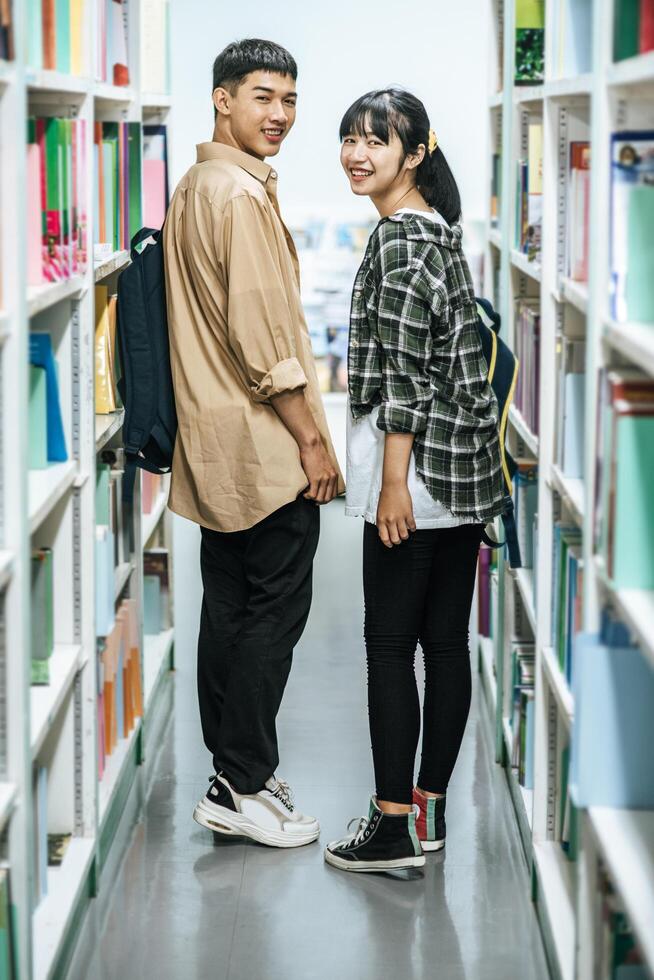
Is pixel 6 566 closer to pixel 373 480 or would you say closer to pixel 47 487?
pixel 47 487

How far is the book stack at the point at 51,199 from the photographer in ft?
7.35

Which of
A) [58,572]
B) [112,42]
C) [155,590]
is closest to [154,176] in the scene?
[112,42]

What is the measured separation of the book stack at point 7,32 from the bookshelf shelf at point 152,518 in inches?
75.1

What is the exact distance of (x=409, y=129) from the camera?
2662 millimetres

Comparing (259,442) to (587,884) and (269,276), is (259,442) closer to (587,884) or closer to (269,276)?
(269,276)

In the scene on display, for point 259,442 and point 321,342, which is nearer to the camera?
point 259,442

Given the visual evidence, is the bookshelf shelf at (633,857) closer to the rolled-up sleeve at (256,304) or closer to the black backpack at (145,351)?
the rolled-up sleeve at (256,304)

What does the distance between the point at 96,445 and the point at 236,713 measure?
2.17 feet

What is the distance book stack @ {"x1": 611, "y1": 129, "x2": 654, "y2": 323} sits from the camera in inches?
72.7

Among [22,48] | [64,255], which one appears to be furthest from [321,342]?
[22,48]

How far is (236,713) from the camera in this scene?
2.96 m

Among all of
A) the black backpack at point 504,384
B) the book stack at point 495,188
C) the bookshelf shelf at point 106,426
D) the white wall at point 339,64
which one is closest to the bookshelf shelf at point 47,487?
the bookshelf shelf at point 106,426

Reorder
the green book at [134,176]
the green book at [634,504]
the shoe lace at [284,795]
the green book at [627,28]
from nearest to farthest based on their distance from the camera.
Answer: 1. the green book at [634,504]
2. the green book at [627,28]
3. the shoe lace at [284,795]
4. the green book at [134,176]

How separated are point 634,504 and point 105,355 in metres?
1.53
